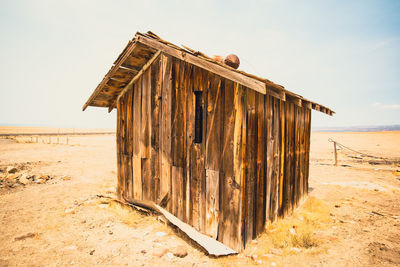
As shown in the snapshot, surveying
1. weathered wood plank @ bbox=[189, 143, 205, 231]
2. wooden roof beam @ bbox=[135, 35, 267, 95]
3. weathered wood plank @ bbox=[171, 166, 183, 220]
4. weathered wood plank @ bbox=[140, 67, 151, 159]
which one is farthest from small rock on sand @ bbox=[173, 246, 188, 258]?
wooden roof beam @ bbox=[135, 35, 267, 95]

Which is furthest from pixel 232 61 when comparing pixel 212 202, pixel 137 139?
pixel 212 202

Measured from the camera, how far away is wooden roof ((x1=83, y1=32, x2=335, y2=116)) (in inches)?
139

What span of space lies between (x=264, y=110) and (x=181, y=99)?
1.83 meters

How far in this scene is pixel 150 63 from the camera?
212 inches

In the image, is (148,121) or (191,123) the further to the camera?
(148,121)

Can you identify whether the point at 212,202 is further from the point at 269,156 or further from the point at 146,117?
the point at 146,117

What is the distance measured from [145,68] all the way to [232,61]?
7.58 ft

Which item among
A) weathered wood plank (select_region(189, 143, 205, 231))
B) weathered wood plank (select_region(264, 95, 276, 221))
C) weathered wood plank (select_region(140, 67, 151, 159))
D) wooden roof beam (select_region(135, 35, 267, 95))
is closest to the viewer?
wooden roof beam (select_region(135, 35, 267, 95))

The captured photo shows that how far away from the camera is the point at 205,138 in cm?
429

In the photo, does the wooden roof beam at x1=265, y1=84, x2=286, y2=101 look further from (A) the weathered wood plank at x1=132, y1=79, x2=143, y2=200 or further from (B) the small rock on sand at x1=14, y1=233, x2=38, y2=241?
(B) the small rock on sand at x1=14, y1=233, x2=38, y2=241

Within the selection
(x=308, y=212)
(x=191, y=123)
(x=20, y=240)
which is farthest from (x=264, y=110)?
(x=20, y=240)

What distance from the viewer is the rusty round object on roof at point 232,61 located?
17.5 feet

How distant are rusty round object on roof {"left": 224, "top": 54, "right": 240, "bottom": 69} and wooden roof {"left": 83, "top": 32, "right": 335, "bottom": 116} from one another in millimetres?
1455

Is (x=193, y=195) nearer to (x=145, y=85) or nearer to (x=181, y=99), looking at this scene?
(x=181, y=99)
